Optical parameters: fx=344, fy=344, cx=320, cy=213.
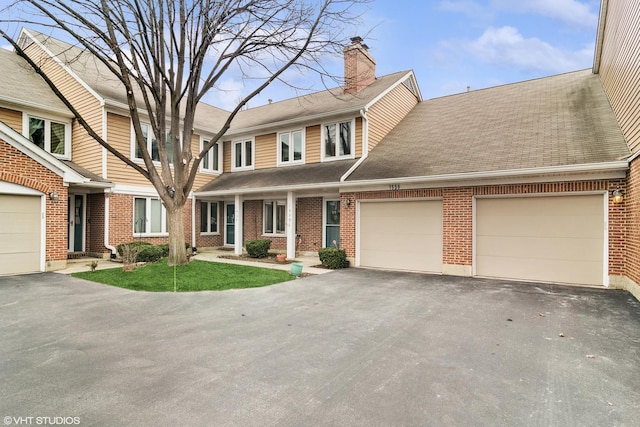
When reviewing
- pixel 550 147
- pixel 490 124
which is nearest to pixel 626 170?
pixel 550 147

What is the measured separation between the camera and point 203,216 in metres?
16.9

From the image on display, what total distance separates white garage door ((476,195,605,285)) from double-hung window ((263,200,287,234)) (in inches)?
338

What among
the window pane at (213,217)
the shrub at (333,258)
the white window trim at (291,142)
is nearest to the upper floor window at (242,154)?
the white window trim at (291,142)

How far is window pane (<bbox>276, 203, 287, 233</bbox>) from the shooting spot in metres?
15.7

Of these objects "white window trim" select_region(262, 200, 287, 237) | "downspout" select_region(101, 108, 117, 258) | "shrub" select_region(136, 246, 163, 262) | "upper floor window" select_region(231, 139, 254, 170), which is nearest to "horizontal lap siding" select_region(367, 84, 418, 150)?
"white window trim" select_region(262, 200, 287, 237)

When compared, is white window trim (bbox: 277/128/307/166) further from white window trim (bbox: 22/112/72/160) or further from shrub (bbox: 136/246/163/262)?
white window trim (bbox: 22/112/72/160)

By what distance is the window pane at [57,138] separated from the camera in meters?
13.4

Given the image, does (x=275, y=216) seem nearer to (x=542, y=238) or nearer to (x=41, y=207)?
(x=41, y=207)

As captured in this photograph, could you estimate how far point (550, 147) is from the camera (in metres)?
9.16

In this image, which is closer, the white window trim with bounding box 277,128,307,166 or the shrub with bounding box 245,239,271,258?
the shrub with bounding box 245,239,271,258

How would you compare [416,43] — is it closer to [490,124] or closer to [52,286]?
[490,124]

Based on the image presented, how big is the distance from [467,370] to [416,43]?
12677mm

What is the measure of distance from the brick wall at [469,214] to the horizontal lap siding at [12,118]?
38.9ft

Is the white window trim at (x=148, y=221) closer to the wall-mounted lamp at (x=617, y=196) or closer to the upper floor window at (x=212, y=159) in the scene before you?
the upper floor window at (x=212, y=159)
